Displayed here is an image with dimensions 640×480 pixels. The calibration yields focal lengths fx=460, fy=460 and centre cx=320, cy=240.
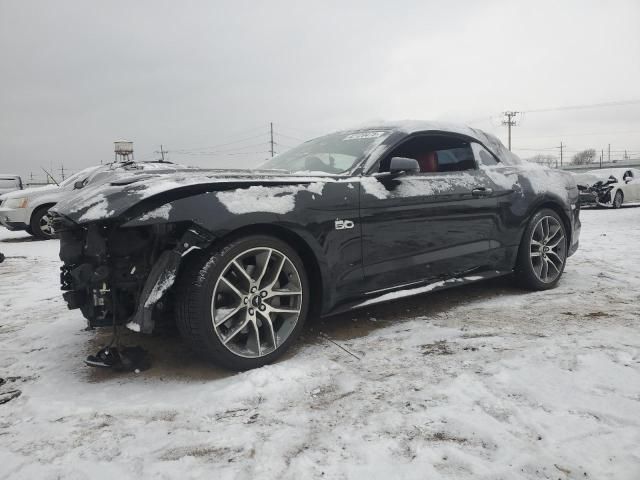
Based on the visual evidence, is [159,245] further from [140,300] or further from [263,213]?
[263,213]

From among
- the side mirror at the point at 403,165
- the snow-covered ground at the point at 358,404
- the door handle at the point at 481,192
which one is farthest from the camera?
the door handle at the point at 481,192

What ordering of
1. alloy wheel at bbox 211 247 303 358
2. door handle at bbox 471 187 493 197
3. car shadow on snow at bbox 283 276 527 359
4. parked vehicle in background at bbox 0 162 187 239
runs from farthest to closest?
parked vehicle in background at bbox 0 162 187 239 → door handle at bbox 471 187 493 197 → car shadow on snow at bbox 283 276 527 359 → alloy wheel at bbox 211 247 303 358

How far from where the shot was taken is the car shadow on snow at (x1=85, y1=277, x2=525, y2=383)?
2.50 m

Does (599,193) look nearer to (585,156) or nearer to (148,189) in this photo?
(148,189)

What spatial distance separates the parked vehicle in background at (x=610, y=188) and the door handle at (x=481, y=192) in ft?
41.2

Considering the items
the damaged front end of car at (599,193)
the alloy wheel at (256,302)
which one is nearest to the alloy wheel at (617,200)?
the damaged front end of car at (599,193)

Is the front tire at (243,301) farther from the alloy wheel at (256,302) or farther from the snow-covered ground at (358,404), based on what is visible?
the snow-covered ground at (358,404)

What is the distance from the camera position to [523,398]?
82.0 inches

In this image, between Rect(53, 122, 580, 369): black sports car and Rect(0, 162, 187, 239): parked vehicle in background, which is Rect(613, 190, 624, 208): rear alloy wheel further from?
Rect(0, 162, 187, 239): parked vehicle in background

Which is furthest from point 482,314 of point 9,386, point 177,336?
point 9,386

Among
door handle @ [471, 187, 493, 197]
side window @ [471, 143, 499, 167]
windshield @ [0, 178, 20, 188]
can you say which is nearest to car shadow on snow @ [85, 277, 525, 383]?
door handle @ [471, 187, 493, 197]

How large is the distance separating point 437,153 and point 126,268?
7.94 feet

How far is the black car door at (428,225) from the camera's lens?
296cm

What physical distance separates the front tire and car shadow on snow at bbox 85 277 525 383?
160 millimetres
